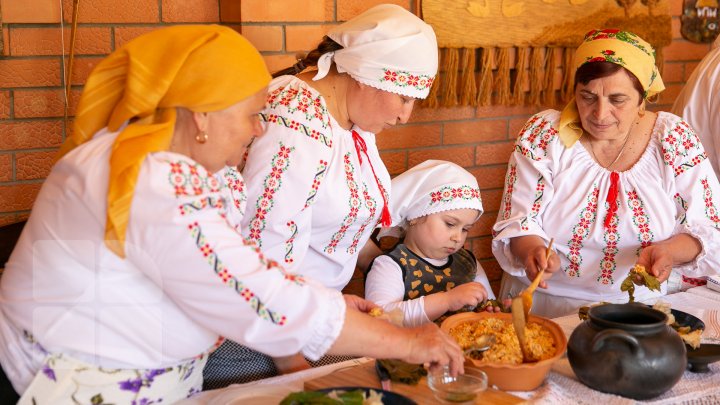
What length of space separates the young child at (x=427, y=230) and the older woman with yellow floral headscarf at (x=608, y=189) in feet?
0.48

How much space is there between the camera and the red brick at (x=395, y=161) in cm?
329

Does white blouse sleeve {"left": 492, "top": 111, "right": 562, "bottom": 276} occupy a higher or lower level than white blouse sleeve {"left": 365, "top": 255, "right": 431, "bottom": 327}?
higher

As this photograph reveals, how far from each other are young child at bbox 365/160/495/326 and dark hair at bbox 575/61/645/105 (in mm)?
501

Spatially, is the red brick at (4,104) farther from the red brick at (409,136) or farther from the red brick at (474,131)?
the red brick at (474,131)

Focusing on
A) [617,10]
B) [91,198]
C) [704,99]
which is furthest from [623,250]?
[91,198]

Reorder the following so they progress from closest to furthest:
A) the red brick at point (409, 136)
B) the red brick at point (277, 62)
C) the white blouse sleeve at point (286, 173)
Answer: the white blouse sleeve at point (286, 173), the red brick at point (277, 62), the red brick at point (409, 136)

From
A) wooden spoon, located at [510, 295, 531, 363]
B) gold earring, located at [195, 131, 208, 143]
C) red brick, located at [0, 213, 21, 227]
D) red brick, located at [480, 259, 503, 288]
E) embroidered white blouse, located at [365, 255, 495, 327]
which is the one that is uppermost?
gold earring, located at [195, 131, 208, 143]

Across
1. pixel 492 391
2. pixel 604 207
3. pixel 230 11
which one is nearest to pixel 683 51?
pixel 604 207

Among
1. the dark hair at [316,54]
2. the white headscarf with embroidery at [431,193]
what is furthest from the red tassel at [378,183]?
the dark hair at [316,54]

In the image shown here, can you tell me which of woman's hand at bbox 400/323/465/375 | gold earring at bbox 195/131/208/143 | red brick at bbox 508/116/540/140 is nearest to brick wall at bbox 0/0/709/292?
red brick at bbox 508/116/540/140

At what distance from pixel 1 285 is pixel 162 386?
1.23 feet

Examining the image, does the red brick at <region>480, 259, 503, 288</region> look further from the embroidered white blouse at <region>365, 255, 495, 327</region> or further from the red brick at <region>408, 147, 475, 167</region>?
the embroidered white blouse at <region>365, 255, 495, 327</region>

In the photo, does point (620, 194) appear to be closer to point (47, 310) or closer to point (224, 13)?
point (224, 13)

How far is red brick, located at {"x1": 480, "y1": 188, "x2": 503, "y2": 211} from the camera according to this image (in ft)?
11.8
